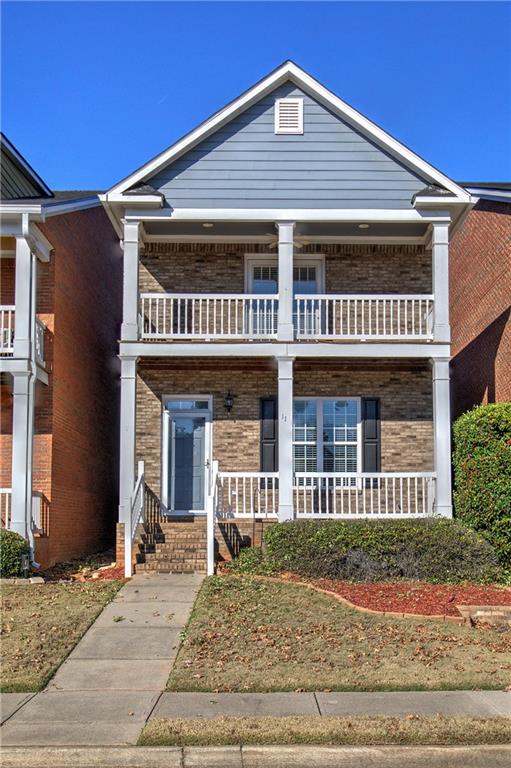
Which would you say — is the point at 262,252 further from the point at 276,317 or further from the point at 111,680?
the point at 111,680

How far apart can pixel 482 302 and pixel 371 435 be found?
13.9ft

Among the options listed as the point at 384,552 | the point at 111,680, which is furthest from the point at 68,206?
the point at 111,680

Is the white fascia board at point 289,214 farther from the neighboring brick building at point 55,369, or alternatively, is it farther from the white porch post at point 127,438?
the white porch post at point 127,438

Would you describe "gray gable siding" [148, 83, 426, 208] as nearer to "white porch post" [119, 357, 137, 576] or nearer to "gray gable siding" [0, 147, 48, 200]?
"white porch post" [119, 357, 137, 576]

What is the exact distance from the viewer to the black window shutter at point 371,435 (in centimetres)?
1719

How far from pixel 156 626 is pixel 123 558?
415 centimetres

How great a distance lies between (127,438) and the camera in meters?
15.4

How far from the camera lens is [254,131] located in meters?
16.7

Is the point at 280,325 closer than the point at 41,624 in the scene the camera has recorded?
No

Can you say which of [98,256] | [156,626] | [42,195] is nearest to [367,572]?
[156,626]

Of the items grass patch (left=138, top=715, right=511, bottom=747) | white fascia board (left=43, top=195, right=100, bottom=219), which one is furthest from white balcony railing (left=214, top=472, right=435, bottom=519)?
grass patch (left=138, top=715, right=511, bottom=747)

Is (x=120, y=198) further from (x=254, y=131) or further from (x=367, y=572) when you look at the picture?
(x=367, y=572)

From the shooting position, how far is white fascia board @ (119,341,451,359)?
15.9 m

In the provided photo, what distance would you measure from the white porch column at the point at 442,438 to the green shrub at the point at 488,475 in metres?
0.28
